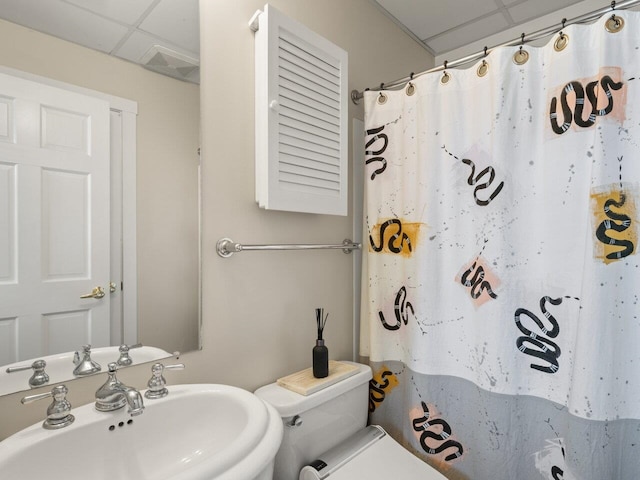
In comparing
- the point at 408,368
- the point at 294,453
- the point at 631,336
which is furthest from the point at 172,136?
the point at 631,336

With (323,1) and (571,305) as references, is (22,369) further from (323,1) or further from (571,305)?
(323,1)

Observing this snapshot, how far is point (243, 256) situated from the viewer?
1.19m

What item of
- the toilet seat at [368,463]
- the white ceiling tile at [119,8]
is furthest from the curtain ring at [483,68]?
the toilet seat at [368,463]

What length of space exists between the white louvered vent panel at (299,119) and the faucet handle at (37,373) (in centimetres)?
71

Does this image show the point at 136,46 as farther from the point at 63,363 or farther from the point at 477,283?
the point at 477,283

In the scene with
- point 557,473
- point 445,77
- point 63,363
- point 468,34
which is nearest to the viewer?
point 63,363

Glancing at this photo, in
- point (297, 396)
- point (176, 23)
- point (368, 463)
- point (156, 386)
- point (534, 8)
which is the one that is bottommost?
point (368, 463)

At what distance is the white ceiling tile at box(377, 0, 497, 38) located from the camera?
167 centimetres

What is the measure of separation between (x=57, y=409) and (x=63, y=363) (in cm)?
13

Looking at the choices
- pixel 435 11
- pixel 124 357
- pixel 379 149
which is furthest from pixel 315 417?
pixel 435 11

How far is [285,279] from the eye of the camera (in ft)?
4.36

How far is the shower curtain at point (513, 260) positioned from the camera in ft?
3.22

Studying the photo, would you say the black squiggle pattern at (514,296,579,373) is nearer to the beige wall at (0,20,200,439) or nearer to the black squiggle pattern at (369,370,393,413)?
the black squiggle pattern at (369,370,393,413)

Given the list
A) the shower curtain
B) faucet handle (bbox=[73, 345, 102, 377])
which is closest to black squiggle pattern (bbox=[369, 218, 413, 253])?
the shower curtain
